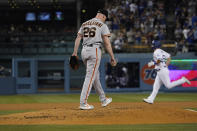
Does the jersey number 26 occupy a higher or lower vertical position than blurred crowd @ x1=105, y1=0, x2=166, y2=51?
lower

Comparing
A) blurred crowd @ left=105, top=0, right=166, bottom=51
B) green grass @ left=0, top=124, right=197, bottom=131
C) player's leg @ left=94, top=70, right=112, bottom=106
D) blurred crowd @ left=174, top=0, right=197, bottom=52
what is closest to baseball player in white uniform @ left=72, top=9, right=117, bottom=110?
player's leg @ left=94, top=70, right=112, bottom=106

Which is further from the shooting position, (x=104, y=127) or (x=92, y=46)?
(x=92, y=46)

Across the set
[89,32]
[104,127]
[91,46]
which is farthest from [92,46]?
[104,127]

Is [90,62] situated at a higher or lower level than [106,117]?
higher

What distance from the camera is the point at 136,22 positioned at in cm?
2762

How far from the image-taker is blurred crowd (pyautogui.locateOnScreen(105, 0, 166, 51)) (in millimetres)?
26297

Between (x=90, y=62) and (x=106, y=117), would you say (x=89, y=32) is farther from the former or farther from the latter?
(x=106, y=117)

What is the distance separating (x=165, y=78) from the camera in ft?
42.0

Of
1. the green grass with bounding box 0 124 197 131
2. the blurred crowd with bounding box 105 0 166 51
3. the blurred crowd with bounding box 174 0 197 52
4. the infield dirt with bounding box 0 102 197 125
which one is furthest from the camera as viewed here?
the blurred crowd with bounding box 105 0 166 51

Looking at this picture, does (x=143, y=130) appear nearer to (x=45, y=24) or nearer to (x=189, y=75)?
(x=189, y=75)

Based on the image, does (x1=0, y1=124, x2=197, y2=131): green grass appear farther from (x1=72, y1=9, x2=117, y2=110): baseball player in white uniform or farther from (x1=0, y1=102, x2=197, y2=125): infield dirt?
(x1=72, y1=9, x2=117, y2=110): baseball player in white uniform

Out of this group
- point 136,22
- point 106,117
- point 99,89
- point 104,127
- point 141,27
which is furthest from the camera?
point 136,22

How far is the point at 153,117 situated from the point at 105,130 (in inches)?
74.3

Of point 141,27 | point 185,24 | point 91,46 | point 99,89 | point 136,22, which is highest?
point 136,22
